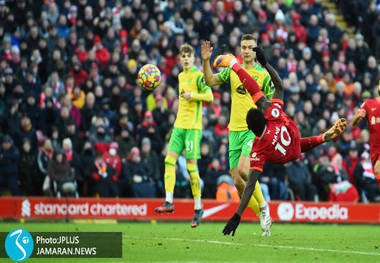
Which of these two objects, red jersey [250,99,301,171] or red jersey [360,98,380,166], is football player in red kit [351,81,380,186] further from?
red jersey [250,99,301,171]

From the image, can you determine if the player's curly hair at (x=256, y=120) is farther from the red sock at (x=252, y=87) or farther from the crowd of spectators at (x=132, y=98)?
the crowd of spectators at (x=132, y=98)

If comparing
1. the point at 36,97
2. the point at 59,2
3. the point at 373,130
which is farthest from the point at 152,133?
the point at 373,130

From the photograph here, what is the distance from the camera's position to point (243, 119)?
13062 millimetres

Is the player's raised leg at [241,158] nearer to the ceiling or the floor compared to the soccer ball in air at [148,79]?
nearer to the floor

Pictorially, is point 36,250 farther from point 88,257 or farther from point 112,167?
point 112,167

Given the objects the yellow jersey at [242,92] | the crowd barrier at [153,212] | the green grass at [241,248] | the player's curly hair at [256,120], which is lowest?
the crowd barrier at [153,212]

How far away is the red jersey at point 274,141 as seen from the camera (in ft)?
37.1

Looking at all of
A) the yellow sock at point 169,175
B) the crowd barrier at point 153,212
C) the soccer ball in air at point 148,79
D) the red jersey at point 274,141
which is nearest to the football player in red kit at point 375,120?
the red jersey at point 274,141

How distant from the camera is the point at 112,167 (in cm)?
1953

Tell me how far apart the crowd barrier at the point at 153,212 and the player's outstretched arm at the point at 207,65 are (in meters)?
6.58

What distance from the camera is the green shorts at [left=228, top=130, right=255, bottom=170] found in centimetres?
1289

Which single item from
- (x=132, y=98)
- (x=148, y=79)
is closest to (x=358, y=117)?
(x=148, y=79)

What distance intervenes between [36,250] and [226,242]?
3232 mm

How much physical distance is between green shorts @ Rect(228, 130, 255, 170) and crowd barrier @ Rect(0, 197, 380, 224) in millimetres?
6221
